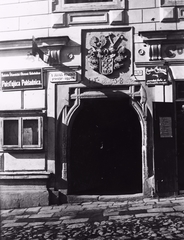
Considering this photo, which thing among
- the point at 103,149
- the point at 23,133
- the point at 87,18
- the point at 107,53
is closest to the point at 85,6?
the point at 87,18

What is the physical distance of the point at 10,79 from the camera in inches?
313

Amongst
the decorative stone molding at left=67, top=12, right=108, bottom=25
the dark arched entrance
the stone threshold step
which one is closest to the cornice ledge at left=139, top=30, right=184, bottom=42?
the decorative stone molding at left=67, top=12, right=108, bottom=25

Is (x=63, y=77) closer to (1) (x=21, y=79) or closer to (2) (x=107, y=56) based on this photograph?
(1) (x=21, y=79)

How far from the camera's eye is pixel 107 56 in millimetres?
7801

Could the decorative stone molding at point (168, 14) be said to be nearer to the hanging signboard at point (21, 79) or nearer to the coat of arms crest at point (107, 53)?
the coat of arms crest at point (107, 53)

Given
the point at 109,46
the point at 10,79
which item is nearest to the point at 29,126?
the point at 10,79

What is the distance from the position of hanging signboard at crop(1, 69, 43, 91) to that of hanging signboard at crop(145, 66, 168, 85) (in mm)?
2468

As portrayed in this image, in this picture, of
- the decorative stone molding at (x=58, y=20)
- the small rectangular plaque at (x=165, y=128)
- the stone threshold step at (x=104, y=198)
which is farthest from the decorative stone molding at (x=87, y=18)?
the stone threshold step at (x=104, y=198)

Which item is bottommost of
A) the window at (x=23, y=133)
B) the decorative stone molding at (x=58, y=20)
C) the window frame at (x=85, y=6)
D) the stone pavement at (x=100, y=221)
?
the stone pavement at (x=100, y=221)

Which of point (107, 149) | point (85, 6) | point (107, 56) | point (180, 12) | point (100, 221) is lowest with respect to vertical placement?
point (100, 221)

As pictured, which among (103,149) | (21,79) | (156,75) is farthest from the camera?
(103,149)

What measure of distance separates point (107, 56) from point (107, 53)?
7 cm

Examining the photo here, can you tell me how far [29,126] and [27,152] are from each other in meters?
0.60

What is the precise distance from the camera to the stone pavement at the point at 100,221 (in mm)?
5082
